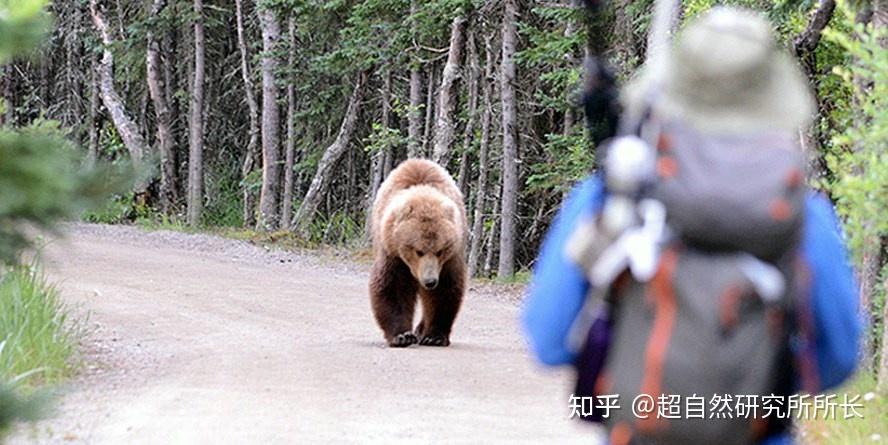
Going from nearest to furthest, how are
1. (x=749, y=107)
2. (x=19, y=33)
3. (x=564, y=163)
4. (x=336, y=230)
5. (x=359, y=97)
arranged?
1. (x=749, y=107)
2. (x=19, y=33)
3. (x=564, y=163)
4. (x=359, y=97)
5. (x=336, y=230)

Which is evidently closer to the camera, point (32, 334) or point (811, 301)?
point (811, 301)

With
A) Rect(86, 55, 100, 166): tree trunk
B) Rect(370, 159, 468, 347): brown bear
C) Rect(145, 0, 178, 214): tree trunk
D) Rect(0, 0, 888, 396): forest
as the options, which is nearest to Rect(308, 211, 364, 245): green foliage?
Rect(0, 0, 888, 396): forest

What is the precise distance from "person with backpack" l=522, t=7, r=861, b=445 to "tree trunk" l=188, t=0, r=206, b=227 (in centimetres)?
2783

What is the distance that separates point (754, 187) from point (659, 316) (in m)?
0.36

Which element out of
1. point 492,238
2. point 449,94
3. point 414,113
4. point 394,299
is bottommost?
point 492,238

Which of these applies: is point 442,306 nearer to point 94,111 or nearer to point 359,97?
point 359,97

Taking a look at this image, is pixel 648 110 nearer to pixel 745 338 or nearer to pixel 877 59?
pixel 745 338

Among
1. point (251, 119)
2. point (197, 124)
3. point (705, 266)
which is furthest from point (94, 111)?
point (705, 266)

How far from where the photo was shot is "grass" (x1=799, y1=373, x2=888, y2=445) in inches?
294

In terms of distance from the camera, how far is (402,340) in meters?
12.4

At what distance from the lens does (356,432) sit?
820cm

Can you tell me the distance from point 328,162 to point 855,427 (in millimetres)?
21949

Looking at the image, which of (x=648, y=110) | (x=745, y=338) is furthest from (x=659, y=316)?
(x=648, y=110)

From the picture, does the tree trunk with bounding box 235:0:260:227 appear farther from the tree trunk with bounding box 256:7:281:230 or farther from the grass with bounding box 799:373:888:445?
the grass with bounding box 799:373:888:445
